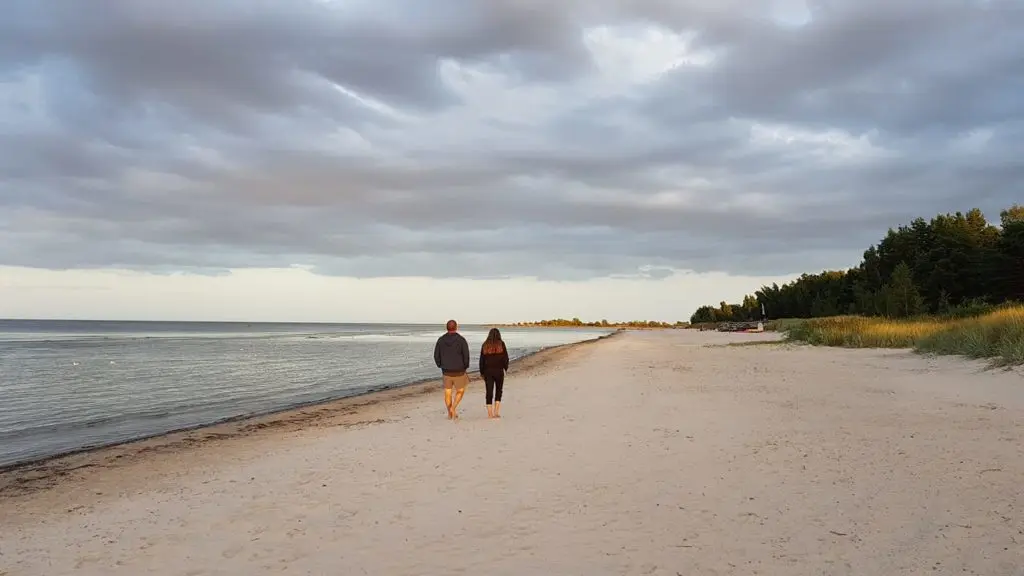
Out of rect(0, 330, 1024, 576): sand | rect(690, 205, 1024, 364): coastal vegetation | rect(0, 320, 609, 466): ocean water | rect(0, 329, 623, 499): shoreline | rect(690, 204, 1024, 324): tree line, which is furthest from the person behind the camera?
rect(690, 204, 1024, 324): tree line

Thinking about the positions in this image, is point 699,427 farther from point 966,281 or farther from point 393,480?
point 966,281

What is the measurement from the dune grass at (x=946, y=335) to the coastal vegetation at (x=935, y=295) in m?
0.05

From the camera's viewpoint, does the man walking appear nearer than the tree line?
Yes

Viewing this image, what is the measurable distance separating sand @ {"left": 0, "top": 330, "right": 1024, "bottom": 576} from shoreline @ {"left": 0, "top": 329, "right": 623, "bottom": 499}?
12cm

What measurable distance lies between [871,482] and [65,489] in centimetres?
1212

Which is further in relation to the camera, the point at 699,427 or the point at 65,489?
the point at 699,427

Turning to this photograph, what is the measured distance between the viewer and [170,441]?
47.8 ft

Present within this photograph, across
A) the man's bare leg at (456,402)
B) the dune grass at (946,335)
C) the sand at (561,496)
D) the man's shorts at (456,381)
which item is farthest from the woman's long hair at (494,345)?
the dune grass at (946,335)

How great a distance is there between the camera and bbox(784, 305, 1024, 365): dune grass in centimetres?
2219

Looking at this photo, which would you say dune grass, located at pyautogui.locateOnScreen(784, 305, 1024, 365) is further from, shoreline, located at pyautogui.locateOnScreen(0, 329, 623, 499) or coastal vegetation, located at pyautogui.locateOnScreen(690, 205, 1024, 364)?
shoreline, located at pyautogui.locateOnScreen(0, 329, 623, 499)

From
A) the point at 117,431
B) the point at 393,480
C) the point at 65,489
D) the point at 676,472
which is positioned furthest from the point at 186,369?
the point at 676,472

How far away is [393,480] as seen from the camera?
910cm

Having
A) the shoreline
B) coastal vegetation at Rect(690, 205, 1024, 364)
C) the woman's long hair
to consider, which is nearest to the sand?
the shoreline

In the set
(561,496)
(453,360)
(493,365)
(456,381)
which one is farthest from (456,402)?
(561,496)
